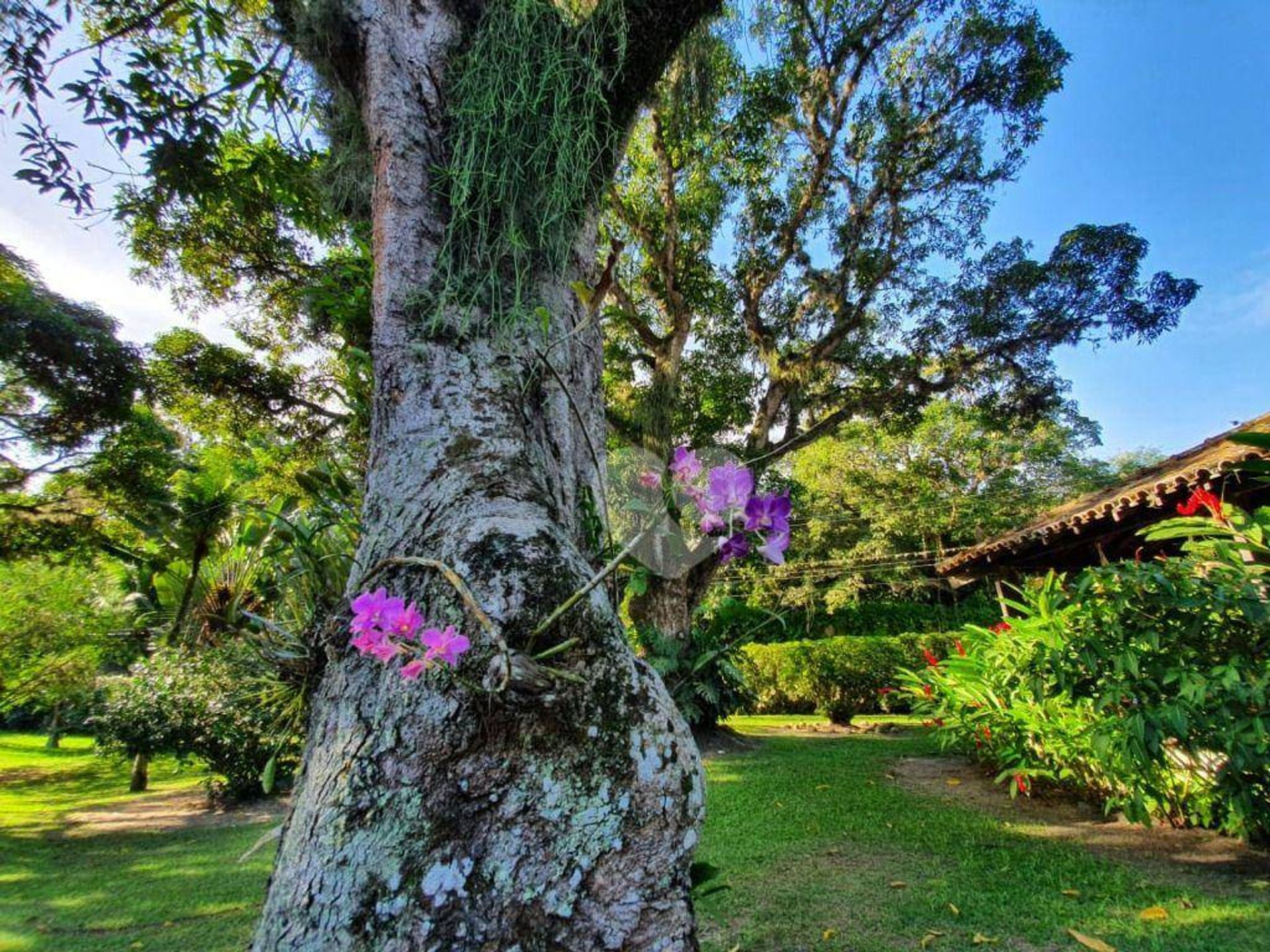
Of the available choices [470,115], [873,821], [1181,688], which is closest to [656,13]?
[470,115]

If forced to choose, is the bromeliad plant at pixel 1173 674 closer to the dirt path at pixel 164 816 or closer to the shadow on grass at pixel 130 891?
the shadow on grass at pixel 130 891

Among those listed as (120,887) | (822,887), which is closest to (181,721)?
(120,887)

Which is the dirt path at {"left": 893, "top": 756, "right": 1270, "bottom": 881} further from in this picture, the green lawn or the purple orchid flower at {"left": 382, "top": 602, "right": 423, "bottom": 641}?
the purple orchid flower at {"left": 382, "top": 602, "right": 423, "bottom": 641}

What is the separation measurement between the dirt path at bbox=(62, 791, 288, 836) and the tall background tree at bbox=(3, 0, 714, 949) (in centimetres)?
546

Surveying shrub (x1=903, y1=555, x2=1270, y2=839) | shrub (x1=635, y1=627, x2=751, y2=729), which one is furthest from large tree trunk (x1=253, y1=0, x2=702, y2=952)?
shrub (x1=635, y1=627, x2=751, y2=729)

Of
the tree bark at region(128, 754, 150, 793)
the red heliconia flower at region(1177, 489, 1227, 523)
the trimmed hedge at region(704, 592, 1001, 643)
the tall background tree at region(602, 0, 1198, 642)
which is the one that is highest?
the tall background tree at region(602, 0, 1198, 642)

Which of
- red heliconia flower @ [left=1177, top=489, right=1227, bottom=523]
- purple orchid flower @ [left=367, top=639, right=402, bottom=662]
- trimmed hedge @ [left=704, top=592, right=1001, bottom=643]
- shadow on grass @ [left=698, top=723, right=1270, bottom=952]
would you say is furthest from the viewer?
trimmed hedge @ [left=704, top=592, right=1001, bottom=643]

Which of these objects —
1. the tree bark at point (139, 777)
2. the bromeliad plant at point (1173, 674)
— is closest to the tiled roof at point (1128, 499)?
the bromeliad plant at point (1173, 674)

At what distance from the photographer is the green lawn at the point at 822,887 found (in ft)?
7.50

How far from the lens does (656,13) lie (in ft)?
5.28

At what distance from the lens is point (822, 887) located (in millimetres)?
2781

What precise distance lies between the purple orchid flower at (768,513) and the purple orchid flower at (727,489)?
0.06 feet

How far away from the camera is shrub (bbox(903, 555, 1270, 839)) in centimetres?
267

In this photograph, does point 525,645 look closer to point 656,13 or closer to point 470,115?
point 470,115
